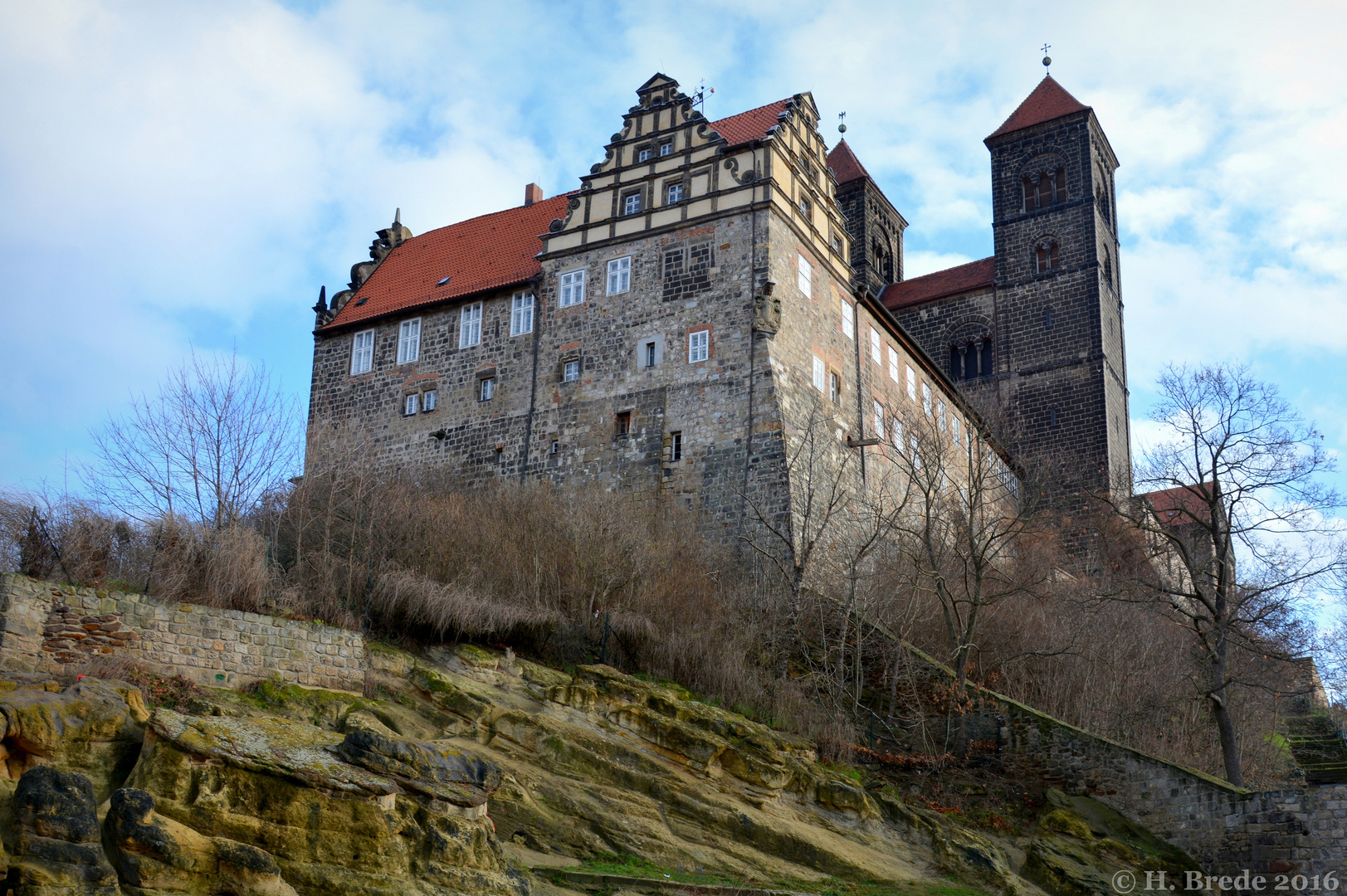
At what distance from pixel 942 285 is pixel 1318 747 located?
31544mm

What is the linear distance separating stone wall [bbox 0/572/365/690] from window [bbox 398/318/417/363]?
17551 mm

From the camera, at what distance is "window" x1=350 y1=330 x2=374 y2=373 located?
1446 inches

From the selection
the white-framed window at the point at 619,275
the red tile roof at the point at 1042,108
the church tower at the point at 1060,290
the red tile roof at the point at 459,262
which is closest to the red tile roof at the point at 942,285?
the church tower at the point at 1060,290

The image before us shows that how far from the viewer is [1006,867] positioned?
18.6 metres

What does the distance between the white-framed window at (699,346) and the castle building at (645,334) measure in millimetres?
47

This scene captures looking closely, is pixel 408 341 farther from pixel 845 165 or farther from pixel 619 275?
pixel 845 165

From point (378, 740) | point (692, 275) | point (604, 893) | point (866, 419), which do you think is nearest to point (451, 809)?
point (378, 740)

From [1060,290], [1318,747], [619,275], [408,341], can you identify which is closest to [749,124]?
[619,275]

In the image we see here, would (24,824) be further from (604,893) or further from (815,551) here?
(815,551)

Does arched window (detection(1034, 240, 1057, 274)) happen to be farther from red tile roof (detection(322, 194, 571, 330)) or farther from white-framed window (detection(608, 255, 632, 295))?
white-framed window (detection(608, 255, 632, 295))

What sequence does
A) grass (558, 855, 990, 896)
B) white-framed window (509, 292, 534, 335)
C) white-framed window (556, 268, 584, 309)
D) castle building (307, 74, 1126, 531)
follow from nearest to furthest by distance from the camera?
grass (558, 855, 990, 896), castle building (307, 74, 1126, 531), white-framed window (556, 268, 584, 309), white-framed window (509, 292, 534, 335)

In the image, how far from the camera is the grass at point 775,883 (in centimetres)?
1570

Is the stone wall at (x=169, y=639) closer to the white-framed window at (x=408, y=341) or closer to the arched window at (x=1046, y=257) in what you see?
the white-framed window at (x=408, y=341)

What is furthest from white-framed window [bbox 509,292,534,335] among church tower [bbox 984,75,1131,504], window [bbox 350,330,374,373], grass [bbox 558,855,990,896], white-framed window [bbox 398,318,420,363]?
church tower [bbox 984,75,1131,504]
